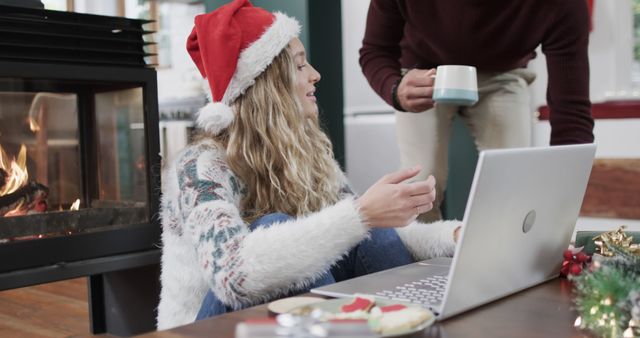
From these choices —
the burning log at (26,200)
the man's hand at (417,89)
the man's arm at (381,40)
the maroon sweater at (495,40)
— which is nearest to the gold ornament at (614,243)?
the man's hand at (417,89)

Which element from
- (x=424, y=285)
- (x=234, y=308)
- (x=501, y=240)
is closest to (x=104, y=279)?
(x=234, y=308)

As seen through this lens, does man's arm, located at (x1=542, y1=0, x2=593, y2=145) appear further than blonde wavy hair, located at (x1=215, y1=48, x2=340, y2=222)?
Yes

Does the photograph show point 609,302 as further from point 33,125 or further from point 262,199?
point 33,125

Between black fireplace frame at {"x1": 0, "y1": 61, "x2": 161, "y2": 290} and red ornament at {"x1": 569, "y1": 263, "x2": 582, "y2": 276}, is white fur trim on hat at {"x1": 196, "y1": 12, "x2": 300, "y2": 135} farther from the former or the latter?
black fireplace frame at {"x1": 0, "y1": 61, "x2": 161, "y2": 290}

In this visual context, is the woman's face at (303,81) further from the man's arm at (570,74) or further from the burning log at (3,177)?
the burning log at (3,177)

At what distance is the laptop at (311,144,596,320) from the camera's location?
0.89 meters

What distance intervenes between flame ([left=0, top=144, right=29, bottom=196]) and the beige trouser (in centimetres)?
115

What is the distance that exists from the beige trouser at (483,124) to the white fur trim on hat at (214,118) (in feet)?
3.32

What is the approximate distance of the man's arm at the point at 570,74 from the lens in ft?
6.91

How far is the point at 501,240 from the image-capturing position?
3.18 feet

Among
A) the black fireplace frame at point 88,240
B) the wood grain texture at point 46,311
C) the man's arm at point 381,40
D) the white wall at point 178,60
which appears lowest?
the wood grain texture at point 46,311

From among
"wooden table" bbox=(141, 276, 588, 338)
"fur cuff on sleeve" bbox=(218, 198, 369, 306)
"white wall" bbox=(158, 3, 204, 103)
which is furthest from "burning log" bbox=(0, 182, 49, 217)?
"white wall" bbox=(158, 3, 204, 103)

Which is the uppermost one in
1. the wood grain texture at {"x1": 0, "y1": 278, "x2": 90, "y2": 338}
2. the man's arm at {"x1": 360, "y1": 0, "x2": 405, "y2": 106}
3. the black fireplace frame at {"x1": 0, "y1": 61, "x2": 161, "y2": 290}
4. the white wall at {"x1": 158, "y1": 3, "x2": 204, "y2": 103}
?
the white wall at {"x1": 158, "y1": 3, "x2": 204, "y2": 103}

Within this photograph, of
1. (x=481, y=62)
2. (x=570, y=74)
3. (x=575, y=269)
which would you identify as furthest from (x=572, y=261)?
(x=481, y=62)
